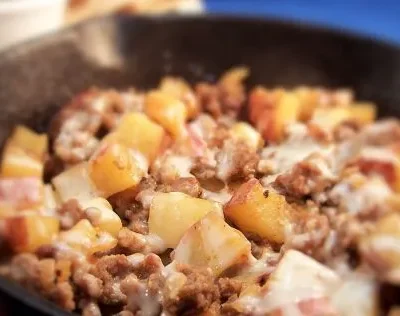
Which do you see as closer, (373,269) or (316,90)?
(373,269)

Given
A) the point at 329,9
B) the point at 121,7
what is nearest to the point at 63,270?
the point at 121,7

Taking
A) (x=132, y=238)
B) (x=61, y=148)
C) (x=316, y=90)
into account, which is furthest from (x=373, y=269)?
(x=316, y=90)

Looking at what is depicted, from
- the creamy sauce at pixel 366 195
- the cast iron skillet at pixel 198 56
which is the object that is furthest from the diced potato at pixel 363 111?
the creamy sauce at pixel 366 195

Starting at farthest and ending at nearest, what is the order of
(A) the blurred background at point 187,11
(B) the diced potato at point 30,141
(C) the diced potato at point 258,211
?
(A) the blurred background at point 187,11 → (B) the diced potato at point 30,141 → (C) the diced potato at point 258,211

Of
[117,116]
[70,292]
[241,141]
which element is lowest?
[70,292]

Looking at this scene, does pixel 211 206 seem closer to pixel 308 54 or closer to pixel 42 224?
pixel 42 224

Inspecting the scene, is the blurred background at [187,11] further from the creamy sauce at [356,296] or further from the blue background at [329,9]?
the creamy sauce at [356,296]

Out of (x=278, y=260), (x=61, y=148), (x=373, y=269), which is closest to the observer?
(x=373, y=269)

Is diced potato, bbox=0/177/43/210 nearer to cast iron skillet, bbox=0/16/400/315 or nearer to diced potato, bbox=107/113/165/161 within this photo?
diced potato, bbox=107/113/165/161
